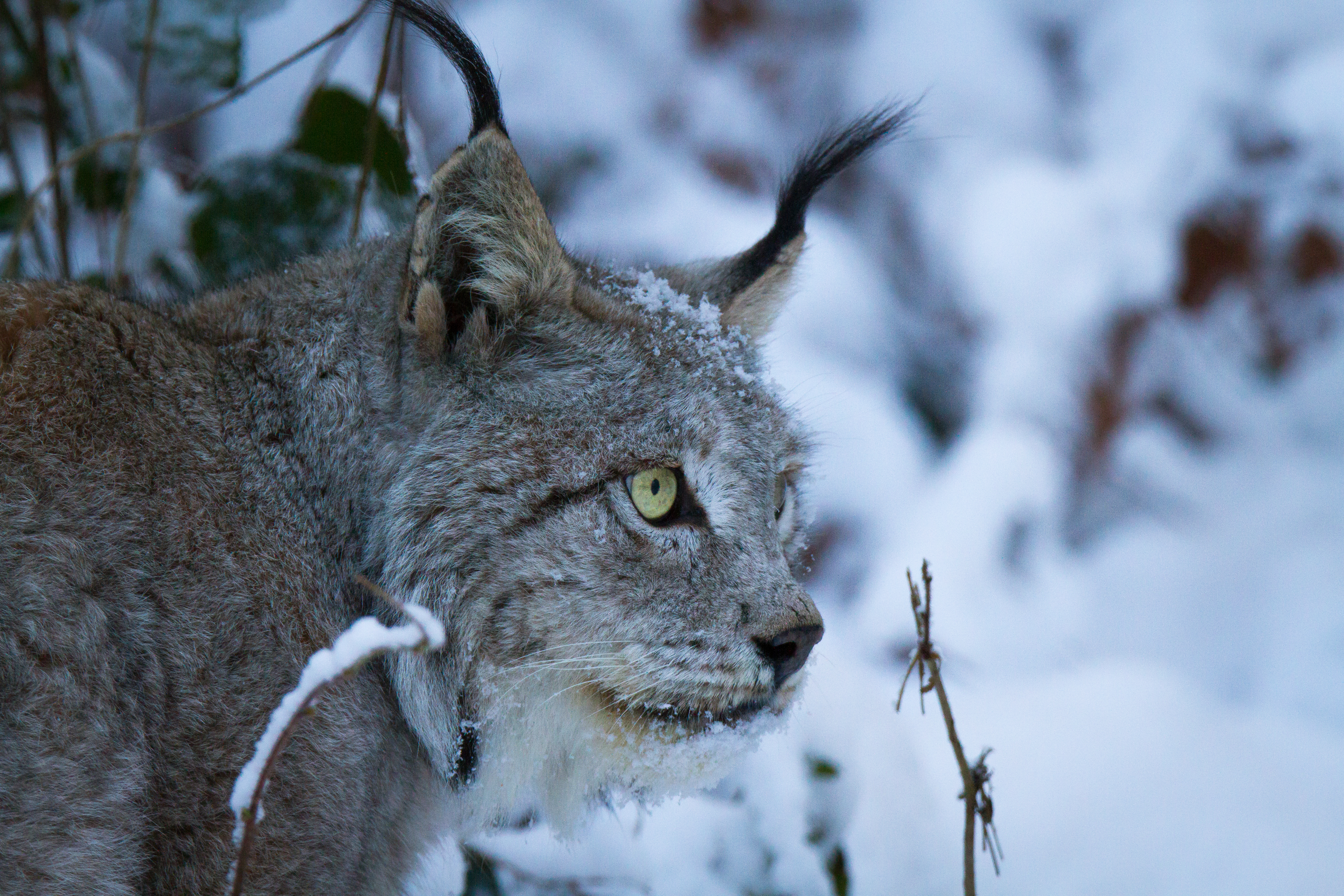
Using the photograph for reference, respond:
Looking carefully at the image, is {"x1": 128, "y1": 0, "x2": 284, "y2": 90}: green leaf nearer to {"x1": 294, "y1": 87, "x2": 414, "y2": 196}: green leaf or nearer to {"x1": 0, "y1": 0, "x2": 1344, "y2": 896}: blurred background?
{"x1": 0, "y1": 0, "x2": 1344, "y2": 896}: blurred background

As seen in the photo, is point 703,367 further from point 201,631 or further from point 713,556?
point 201,631

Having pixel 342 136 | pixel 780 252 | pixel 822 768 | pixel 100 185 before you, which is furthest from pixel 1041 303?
pixel 100 185

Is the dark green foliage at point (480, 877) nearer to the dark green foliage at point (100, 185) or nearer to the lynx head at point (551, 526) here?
the lynx head at point (551, 526)

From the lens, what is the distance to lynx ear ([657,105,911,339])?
8.43 ft

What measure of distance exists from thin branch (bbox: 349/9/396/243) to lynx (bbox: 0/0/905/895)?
78 cm

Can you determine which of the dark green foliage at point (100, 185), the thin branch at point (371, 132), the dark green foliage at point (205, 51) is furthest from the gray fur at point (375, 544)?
the dark green foliage at point (100, 185)

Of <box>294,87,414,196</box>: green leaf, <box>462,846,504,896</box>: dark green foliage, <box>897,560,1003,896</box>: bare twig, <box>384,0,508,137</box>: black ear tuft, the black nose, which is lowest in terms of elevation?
<box>462,846,504,896</box>: dark green foliage

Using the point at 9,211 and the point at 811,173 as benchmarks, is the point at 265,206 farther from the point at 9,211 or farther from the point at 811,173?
the point at 811,173

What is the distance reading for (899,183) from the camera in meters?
5.02

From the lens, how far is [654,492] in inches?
85.5

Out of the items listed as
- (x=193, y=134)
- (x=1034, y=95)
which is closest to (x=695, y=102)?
(x=1034, y=95)

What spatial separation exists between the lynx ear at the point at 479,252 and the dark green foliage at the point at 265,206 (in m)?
1.32

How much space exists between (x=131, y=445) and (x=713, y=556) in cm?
103

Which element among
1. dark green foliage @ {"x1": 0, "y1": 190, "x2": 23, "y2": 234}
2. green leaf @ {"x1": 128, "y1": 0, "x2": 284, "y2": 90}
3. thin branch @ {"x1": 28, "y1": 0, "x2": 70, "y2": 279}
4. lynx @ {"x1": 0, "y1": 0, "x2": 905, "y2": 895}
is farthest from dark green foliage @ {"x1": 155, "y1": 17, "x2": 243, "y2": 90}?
lynx @ {"x1": 0, "y1": 0, "x2": 905, "y2": 895}
